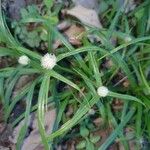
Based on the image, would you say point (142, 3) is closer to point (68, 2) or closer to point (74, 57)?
point (68, 2)

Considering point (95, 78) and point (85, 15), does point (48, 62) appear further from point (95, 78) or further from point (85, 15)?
point (85, 15)

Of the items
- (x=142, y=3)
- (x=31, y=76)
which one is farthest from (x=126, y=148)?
(x=142, y=3)

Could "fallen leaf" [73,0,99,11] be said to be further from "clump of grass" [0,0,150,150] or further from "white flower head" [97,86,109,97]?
"white flower head" [97,86,109,97]

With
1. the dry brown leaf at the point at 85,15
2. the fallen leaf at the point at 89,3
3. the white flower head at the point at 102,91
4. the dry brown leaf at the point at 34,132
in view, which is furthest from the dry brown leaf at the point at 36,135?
the fallen leaf at the point at 89,3

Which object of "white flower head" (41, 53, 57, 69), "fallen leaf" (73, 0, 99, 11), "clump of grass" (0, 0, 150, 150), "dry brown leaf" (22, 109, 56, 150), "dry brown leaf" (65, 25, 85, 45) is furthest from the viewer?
"fallen leaf" (73, 0, 99, 11)

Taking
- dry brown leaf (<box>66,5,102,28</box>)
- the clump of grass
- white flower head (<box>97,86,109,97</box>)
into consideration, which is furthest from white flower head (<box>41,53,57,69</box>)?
dry brown leaf (<box>66,5,102,28</box>)

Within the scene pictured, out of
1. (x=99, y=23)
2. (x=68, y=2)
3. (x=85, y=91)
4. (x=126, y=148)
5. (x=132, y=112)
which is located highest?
(x=68, y=2)

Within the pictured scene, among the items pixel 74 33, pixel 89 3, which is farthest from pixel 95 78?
pixel 89 3

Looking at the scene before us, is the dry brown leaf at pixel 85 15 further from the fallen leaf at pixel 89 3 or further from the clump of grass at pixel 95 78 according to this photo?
the clump of grass at pixel 95 78
